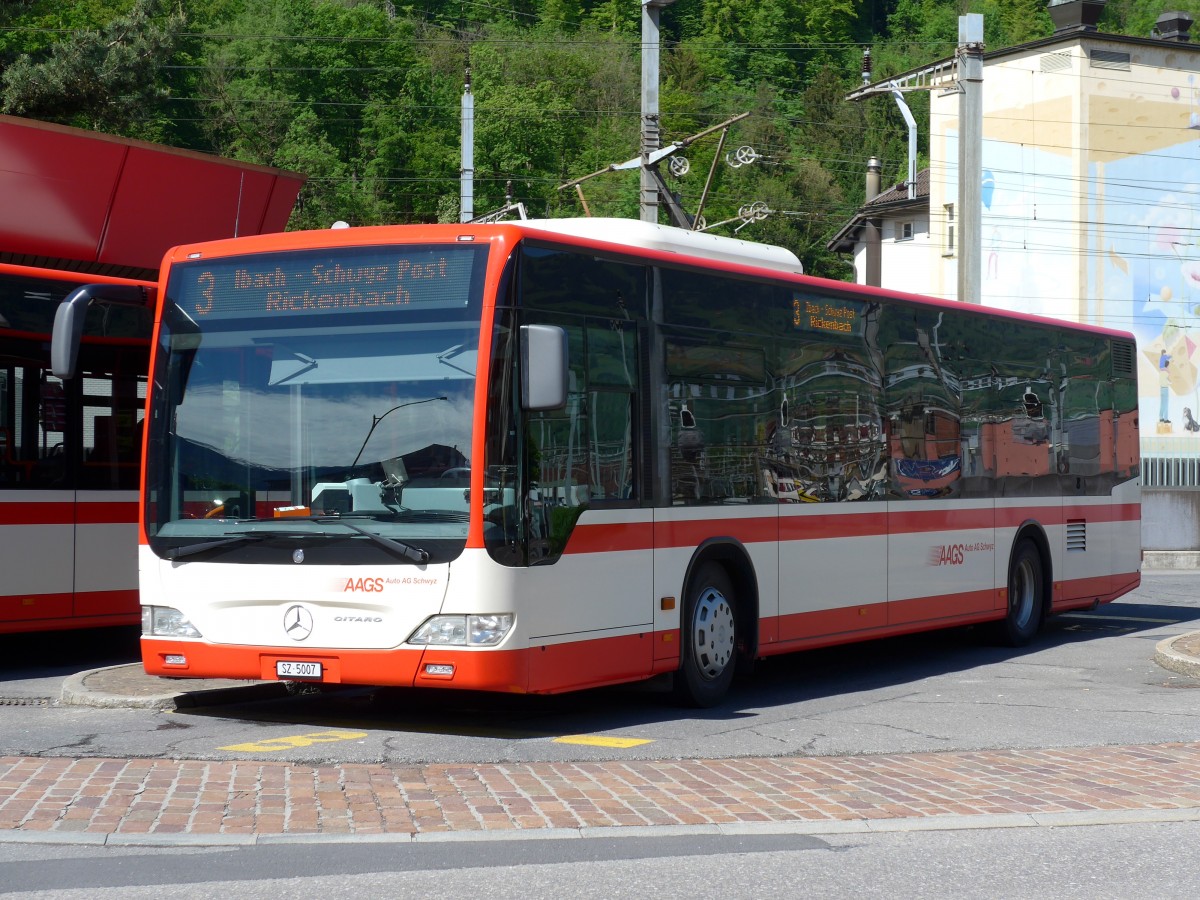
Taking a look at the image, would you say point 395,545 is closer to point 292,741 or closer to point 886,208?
point 292,741

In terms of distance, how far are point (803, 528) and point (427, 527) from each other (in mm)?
3805

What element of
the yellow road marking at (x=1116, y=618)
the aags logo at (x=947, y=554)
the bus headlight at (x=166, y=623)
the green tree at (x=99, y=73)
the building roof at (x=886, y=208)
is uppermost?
the building roof at (x=886, y=208)

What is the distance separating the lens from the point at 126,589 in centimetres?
1316

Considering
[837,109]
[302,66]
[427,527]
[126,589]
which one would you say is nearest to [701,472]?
[427,527]

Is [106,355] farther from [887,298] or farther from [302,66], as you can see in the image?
[302,66]

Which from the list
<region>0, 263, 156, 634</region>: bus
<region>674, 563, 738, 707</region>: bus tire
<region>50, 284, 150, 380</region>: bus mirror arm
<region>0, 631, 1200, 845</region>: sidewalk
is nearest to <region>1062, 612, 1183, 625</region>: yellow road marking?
<region>674, 563, 738, 707</region>: bus tire

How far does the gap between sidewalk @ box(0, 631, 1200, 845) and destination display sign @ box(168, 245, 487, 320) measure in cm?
265

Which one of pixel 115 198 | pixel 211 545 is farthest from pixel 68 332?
pixel 115 198

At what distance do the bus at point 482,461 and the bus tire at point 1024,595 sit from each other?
3.98 meters

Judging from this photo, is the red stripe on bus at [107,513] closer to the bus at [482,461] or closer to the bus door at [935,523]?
the bus at [482,461]

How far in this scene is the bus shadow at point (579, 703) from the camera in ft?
33.4

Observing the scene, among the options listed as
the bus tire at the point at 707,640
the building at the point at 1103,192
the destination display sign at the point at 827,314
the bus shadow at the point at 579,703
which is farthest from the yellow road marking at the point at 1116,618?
the building at the point at 1103,192

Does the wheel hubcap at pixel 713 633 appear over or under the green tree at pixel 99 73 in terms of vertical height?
under

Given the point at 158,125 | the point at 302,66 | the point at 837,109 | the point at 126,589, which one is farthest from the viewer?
the point at 837,109
